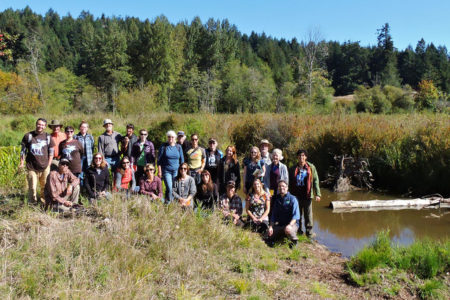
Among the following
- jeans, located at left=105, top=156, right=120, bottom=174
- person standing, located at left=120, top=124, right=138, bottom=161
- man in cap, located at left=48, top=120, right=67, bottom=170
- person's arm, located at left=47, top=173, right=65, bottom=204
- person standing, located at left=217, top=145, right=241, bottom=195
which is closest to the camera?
person's arm, located at left=47, top=173, right=65, bottom=204

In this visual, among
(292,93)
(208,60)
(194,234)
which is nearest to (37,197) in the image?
(194,234)

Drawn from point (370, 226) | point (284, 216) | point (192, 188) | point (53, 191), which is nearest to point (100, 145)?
point (53, 191)

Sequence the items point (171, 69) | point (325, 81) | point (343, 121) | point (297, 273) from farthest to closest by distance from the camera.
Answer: point (171, 69)
point (325, 81)
point (343, 121)
point (297, 273)

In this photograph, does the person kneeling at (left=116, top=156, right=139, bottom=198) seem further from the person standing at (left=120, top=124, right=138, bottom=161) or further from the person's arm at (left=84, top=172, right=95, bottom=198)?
the person standing at (left=120, top=124, right=138, bottom=161)

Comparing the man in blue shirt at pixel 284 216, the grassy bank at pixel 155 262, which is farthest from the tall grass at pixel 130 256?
the man in blue shirt at pixel 284 216

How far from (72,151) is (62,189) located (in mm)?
855

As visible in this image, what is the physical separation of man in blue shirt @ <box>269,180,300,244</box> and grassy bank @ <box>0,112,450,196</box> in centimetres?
593

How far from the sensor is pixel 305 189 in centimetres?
612

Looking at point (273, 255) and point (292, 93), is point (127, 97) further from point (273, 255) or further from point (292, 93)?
point (292, 93)

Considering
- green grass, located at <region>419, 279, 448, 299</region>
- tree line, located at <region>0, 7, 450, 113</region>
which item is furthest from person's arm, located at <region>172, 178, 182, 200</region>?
tree line, located at <region>0, 7, 450, 113</region>

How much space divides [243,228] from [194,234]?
1.29 meters

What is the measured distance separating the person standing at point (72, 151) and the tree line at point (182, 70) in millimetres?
16052

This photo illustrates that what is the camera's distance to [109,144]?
21.9 ft

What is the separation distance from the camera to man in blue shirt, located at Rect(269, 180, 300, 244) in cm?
560
